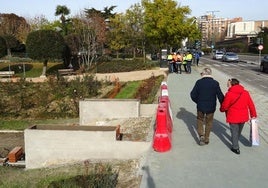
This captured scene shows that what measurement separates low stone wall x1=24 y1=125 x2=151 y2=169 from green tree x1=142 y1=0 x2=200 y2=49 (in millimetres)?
23801

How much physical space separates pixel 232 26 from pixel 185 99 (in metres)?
152

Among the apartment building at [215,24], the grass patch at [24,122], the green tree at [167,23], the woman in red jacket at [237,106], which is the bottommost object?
the grass patch at [24,122]

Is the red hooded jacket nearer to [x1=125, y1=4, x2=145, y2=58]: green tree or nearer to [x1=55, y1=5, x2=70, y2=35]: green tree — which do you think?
[x1=125, y1=4, x2=145, y2=58]: green tree

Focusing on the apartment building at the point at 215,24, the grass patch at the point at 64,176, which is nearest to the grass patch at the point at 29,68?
the grass patch at the point at 64,176

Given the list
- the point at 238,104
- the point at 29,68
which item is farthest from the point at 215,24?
the point at 238,104

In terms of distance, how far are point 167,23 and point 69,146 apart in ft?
80.3

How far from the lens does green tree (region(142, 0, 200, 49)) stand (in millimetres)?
31438

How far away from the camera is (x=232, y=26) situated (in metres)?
158

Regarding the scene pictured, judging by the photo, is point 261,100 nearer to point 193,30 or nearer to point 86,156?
point 86,156

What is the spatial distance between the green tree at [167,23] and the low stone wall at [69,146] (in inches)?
937

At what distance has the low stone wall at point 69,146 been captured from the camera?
8132mm

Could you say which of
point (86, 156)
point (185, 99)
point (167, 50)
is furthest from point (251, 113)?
point (167, 50)

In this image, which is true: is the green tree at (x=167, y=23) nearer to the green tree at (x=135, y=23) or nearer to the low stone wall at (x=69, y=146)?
the green tree at (x=135, y=23)

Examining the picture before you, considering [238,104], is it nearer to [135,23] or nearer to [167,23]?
[167,23]
